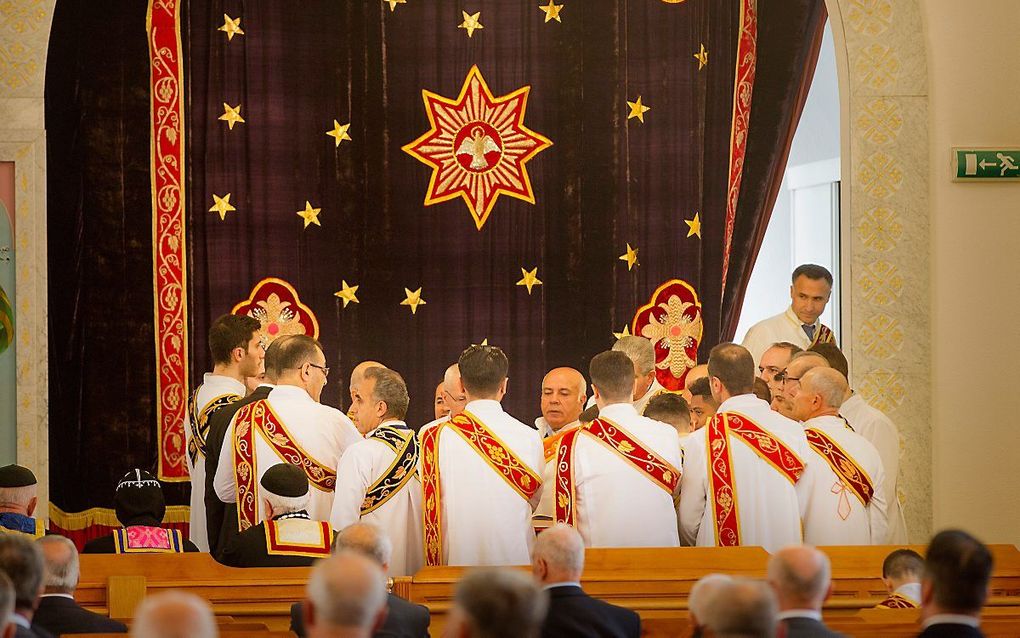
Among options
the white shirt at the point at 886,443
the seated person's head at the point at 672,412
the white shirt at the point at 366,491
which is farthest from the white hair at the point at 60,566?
the white shirt at the point at 886,443

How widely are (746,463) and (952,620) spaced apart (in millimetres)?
2668

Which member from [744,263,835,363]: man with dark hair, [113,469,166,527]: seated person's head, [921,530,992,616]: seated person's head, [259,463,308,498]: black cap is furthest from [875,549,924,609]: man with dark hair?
[744,263,835,363]: man with dark hair

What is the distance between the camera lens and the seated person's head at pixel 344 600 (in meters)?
3.22

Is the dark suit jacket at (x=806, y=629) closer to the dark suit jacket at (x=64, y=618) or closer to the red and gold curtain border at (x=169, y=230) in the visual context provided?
the dark suit jacket at (x=64, y=618)

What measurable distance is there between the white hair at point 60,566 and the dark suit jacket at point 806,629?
2256 mm

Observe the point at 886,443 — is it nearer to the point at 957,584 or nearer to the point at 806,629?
the point at 957,584

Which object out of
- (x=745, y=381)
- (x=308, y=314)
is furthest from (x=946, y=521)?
(x=308, y=314)

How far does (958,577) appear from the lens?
3.91m

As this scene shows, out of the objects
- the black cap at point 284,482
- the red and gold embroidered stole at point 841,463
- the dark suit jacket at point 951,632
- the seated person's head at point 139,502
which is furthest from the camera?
the red and gold embroidered stole at point 841,463

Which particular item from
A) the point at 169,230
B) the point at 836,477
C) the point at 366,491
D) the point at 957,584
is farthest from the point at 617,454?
the point at 169,230

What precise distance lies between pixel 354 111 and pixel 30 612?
5.78 m

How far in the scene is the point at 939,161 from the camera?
29.2ft

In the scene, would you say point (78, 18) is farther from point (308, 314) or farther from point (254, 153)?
point (308, 314)

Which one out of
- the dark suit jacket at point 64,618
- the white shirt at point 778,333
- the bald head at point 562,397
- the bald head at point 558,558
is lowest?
the dark suit jacket at point 64,618
